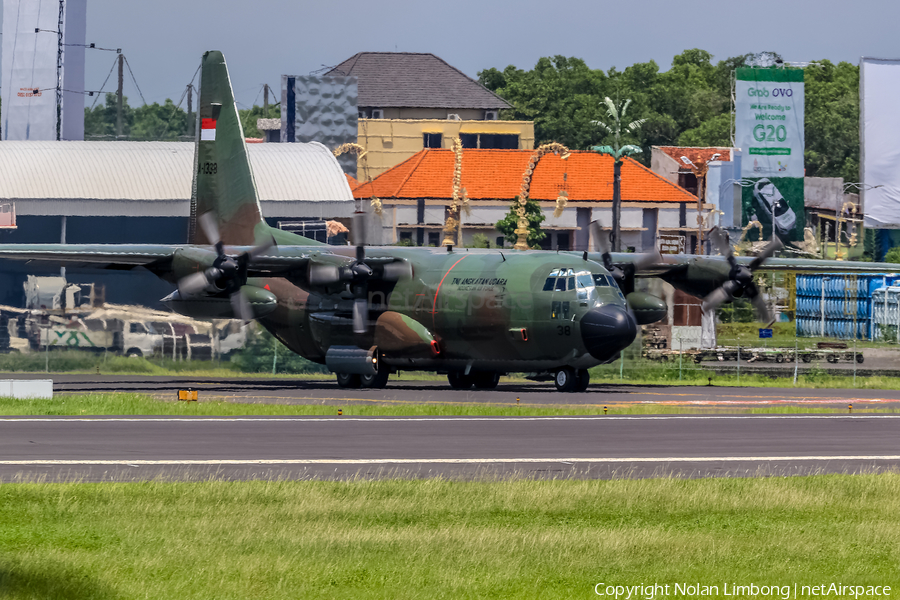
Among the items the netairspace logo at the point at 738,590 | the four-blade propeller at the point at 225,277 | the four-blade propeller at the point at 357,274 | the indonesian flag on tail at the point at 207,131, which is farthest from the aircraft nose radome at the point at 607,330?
the netairspace logo at the point at 738,590

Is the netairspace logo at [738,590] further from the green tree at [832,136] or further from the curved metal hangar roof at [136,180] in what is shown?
the green tree at [832,136]

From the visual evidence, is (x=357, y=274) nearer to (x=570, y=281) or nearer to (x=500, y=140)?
(x=570, y=281)

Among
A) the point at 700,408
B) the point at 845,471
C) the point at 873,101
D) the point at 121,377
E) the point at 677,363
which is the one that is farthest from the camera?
the point at 873,101

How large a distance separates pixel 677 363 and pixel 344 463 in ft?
112

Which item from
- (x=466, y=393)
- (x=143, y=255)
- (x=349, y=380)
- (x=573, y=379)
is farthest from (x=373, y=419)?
(x=143, y=255)

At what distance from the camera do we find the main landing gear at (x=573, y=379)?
4109 centimetres

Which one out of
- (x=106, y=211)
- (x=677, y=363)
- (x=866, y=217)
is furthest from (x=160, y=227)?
(x=866, y=217)

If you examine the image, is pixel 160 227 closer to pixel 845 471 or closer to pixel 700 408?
pixel 700 408

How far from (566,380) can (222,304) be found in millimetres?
11839

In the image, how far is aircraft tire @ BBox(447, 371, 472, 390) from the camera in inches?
1734

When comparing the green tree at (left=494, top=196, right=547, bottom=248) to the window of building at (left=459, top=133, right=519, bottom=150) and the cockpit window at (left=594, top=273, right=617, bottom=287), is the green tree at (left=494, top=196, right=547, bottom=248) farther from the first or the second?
the cockpit window at (left=594, top=273, right=617, bottom=287)

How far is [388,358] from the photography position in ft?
141

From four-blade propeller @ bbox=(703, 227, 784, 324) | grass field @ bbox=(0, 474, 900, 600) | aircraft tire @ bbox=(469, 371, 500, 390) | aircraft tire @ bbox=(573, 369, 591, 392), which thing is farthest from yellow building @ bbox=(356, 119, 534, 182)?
grass field @ bbox=(0, 474, 900, 600)

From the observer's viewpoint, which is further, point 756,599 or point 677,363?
point 677,363
